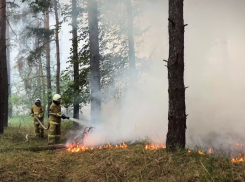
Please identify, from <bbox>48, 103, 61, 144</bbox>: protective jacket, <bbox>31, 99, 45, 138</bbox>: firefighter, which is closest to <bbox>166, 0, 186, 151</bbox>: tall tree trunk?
<bbox>48, 103, 61, 144</bbox>: protective jacket

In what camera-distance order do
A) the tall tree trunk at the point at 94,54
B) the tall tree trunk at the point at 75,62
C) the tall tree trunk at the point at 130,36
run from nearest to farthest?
the tall tree trunk at the point at 94,54 < the tall tree trunk at the point at 75,62 < the tall tree trunk at the point at 130,36

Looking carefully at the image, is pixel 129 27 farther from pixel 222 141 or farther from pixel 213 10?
pixel 222 141

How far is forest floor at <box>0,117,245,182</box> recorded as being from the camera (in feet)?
13.7

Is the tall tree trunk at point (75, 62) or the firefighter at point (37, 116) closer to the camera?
the firefighter at point (37, 116)

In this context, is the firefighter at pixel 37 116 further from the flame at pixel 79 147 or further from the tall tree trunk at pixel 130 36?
the tall tree trunk at pixel 130 36

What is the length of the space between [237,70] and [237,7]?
10.2 ft

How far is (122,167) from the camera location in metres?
5.00

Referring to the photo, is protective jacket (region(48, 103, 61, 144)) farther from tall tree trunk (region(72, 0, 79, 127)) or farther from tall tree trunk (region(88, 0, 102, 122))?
tall tree trunk (region(72, 0, 79, 127))

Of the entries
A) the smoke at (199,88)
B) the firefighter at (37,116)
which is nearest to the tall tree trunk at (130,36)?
the smoke at (199,88)

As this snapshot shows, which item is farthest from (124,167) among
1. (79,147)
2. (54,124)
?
(54,124)

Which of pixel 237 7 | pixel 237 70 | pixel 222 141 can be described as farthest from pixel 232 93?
pixel 237 7

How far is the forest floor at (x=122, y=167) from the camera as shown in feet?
→ 13.7

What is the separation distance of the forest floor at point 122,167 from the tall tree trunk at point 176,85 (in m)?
0.39

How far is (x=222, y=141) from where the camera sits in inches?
357
